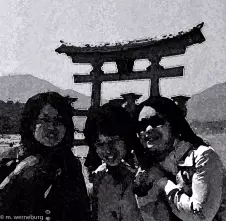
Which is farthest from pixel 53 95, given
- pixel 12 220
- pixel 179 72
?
pixel 179 72

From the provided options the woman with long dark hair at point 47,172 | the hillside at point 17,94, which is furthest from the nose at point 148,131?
the hillside at point 17,94

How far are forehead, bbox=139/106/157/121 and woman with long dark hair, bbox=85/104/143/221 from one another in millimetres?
102

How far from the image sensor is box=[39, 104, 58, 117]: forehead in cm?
223

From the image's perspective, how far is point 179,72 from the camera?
10.7 feet

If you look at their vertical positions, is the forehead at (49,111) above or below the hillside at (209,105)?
below

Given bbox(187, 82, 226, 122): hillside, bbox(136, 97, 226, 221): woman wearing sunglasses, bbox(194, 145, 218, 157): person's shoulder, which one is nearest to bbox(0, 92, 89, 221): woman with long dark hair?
bbox(136, 97, 226, 221): woman wearing sunglasses

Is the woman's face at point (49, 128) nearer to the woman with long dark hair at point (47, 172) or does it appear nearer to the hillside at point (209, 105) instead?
the woman with long dark hair at point (47, 172)

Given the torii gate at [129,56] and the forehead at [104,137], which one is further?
the torii gate at [129,56]

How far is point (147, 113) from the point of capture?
2.14 m

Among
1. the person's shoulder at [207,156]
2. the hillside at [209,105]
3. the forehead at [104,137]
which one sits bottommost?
the person's shoulder at [207,156]

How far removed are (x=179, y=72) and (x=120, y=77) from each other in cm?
71

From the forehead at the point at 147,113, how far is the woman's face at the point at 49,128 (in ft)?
1.66

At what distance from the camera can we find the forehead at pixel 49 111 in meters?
2.23

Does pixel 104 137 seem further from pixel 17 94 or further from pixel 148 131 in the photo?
pixel 17 94
